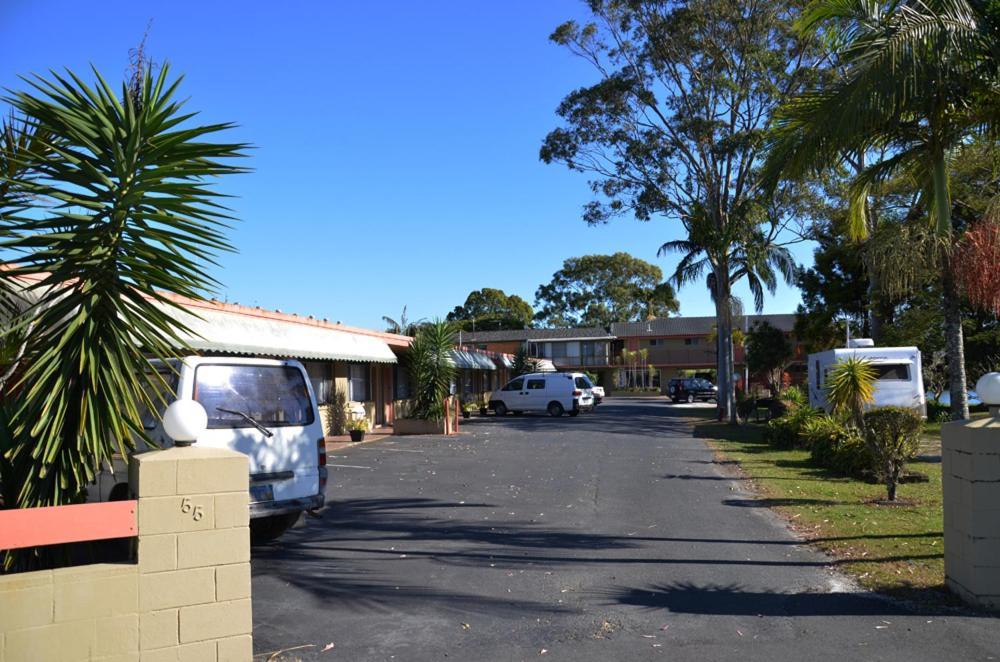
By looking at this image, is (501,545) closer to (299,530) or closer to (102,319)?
(299,530)

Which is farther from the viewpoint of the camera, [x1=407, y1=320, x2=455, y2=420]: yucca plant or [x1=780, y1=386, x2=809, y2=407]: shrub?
[x1=780, y1=386, x2=809, y2=407]: shrub

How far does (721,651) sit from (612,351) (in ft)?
212

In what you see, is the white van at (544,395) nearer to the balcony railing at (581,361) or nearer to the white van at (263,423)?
the white van at (263,423)

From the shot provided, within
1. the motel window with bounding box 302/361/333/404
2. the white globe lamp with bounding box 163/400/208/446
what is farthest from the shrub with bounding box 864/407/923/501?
the motel window with bounding box 302/361/333/404

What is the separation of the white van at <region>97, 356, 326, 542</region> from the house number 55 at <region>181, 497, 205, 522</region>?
2.83 m

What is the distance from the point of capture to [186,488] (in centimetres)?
408

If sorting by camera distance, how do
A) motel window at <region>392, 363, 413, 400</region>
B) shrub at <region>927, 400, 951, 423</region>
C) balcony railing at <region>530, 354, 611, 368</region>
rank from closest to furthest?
shrub at <region>927, 400, 951, 423</region> → motel window at <region>392, 363, 413, 400</region> → balcony railing at <region>530, 354, 611, 368</region>

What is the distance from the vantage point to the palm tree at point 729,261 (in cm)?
2781

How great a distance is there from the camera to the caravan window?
69.4ft

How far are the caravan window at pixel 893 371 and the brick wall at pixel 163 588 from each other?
804 inches

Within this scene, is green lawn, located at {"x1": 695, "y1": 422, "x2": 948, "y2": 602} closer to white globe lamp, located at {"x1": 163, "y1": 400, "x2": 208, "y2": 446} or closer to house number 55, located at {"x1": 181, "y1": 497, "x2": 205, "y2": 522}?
house number 55, located at {"x1": 181, "y1": 497, "x2": 205, "y2": 522}

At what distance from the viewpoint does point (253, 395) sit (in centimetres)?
752

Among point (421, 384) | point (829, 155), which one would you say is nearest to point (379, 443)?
point (421, 384)

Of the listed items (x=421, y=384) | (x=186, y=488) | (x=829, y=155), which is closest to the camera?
(x=186, y=488)
